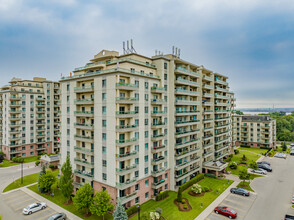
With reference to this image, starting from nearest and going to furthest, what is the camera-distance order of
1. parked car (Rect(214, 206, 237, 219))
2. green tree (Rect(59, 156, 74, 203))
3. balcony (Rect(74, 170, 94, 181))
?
parked car (Rect(214, 206, 237, 219))
green tree (Rect(59, 156, 74, 203))
balcony (Rect(74, 170, 94, 181))

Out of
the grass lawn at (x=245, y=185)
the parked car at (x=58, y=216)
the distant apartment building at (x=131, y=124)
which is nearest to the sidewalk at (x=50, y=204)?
the parked car at (x=58, y=216)

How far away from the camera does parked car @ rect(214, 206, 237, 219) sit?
118ft

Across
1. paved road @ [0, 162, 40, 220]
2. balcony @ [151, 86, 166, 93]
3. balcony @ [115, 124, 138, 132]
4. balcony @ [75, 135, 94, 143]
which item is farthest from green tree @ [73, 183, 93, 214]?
balcony @ [151, 86, 166, 93]

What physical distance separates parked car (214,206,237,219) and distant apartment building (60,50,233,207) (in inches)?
507

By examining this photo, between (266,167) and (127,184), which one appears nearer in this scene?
(127,184)

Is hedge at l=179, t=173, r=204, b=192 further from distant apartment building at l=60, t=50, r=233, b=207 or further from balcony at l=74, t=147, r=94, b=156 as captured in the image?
balcony at l=74, t=147, r=94, b=156

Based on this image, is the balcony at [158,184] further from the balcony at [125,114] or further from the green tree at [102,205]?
the balcony at [125,114]

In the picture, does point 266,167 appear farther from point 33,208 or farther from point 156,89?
point 33,208

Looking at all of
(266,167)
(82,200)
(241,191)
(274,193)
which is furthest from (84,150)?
(266,167)

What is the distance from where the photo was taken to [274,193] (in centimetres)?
4694

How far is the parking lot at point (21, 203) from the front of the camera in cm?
3659

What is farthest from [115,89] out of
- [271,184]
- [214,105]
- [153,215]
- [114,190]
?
[271,184]

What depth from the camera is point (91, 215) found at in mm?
36750

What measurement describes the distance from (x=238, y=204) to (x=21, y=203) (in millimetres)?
49832
